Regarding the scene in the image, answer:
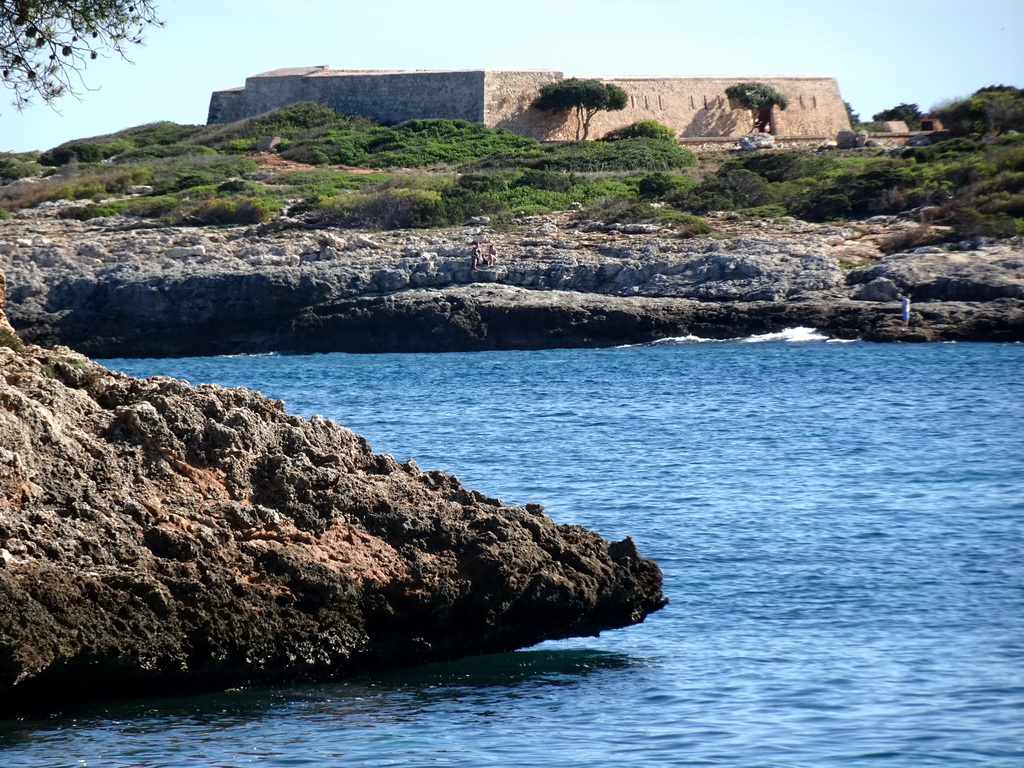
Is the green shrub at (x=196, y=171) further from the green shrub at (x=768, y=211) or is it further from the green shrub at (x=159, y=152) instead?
the green shrub at (x=768, y=211)

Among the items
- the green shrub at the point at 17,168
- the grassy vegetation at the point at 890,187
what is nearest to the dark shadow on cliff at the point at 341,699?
the grassy vegetation at the point at 890,187

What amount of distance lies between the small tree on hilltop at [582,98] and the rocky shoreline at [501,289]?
19.9m

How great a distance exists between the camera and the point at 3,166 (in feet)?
200

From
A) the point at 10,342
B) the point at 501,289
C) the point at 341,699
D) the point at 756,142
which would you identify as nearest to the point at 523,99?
the point at 756,142

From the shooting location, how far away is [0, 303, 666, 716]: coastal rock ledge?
6.46m

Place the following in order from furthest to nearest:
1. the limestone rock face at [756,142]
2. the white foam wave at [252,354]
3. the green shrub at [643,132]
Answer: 1. the green shrub at [643,132]
2. the limestone rock face at [756,142]
3. the white foam wave at [252,354]

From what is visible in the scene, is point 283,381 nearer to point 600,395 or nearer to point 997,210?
point 600,395

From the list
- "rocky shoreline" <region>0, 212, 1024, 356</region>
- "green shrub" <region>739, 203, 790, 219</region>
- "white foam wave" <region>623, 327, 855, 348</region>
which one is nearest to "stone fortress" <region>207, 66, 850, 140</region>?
"green shrub" <region>739, 203, 790, 219</region>

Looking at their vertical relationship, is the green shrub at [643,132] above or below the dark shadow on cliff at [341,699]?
above

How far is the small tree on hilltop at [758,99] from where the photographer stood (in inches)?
2491

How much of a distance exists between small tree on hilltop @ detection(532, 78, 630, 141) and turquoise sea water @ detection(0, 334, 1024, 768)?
4055 cm

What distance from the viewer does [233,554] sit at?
273 inches

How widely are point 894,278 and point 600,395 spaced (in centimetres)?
1445

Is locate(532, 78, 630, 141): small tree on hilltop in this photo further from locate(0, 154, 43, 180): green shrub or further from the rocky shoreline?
locate(0, 154, 43, 180): green shrub
